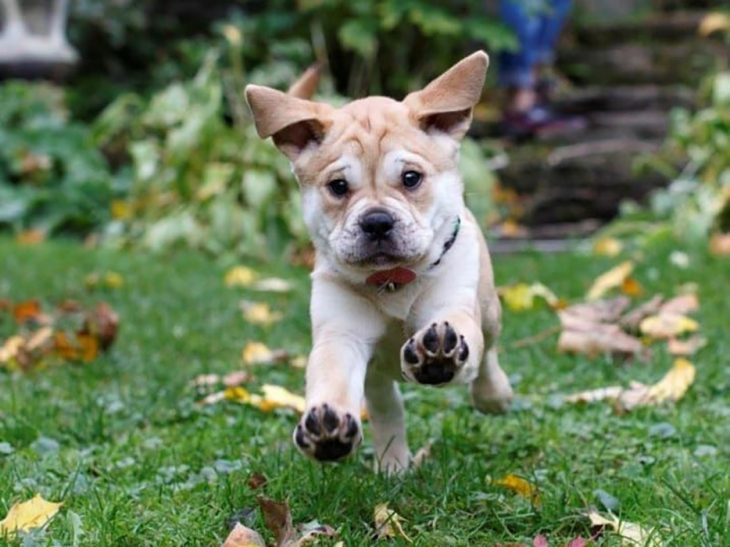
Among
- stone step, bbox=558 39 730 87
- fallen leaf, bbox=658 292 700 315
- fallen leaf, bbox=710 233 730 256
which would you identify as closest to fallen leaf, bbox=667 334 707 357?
fallen leaf, bbox=658 292 700 315

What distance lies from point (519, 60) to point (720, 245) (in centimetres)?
387

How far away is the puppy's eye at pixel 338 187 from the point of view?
10.1 feet

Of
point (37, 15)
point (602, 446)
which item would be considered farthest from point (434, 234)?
point (37, 15)

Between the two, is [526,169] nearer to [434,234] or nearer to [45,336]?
[45,336]

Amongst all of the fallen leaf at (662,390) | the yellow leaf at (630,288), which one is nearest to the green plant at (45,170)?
the yellow leaf at (630,288)

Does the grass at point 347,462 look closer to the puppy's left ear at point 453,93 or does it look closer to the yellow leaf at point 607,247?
the puppy's left ear at point 453,93

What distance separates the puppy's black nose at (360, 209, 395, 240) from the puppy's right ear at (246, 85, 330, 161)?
13.1 inches

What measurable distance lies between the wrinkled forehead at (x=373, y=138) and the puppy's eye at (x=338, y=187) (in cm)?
5

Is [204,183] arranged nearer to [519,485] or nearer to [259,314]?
[259,314]

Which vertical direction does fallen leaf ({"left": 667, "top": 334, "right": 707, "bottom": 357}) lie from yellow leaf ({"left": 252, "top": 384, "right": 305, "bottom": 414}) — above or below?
below

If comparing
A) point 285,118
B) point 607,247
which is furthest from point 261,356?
point 607,247

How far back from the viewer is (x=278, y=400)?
12.8 feet

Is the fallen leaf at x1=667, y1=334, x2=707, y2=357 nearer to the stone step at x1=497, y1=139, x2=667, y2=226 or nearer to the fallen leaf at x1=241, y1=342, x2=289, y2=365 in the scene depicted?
the fallen leaf at x1=241, y1=342, x2=289, y2=365

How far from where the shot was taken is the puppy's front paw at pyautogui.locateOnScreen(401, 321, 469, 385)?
2.70 metres
